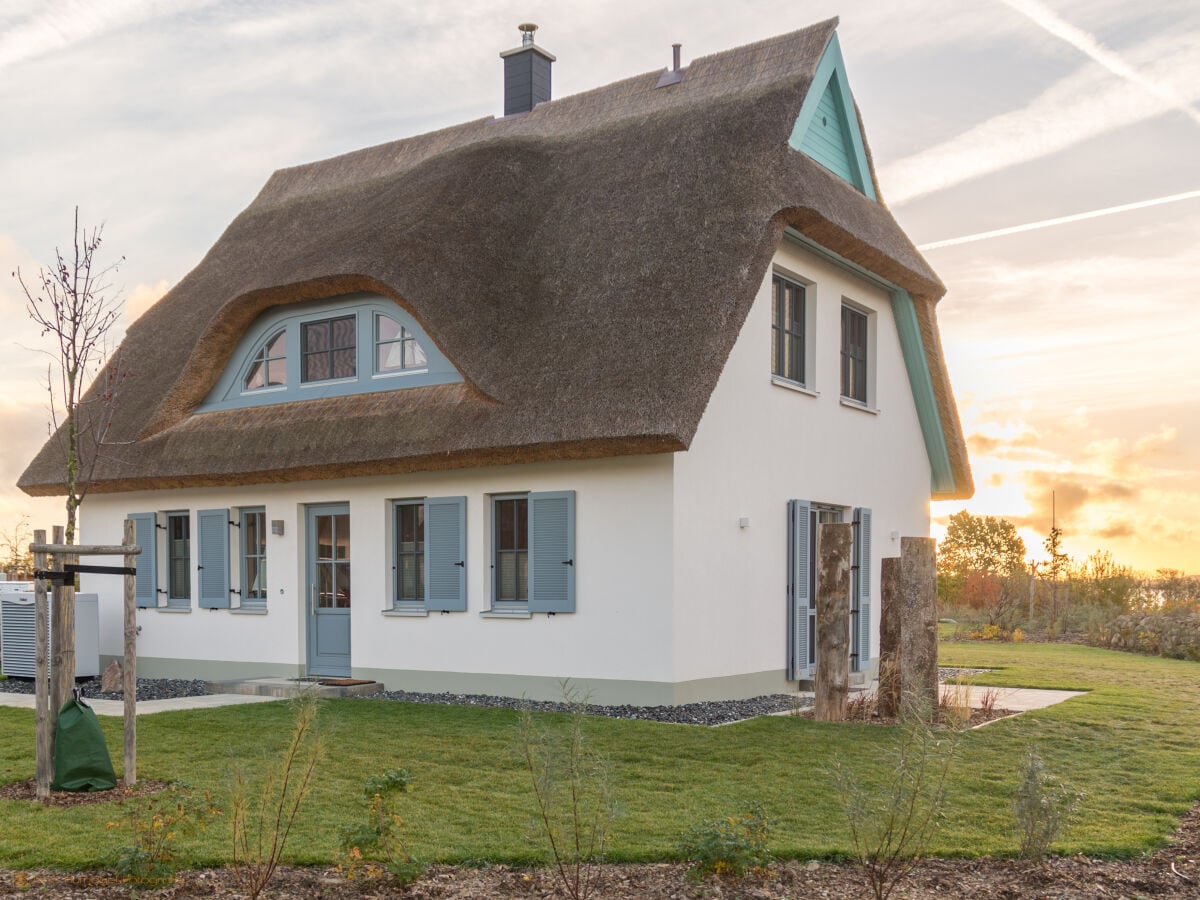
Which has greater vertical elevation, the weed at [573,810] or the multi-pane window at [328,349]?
the multi-pane window at [328,349]

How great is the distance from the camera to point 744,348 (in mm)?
12586

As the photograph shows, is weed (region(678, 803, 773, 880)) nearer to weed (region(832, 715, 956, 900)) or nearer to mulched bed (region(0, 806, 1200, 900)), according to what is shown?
mulched bed (region(0, 806, 1200, 900))

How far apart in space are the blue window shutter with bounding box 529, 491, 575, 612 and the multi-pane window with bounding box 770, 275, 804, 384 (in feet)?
10.2

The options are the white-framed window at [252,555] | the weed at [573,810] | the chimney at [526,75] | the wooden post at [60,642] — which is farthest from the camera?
the chimney at [526,75]

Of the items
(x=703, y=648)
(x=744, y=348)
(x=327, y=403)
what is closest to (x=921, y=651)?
(x=703, y=648)

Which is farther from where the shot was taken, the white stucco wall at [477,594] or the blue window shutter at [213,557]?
the blue window shutter at [213,557]

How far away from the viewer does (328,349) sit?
14.8m

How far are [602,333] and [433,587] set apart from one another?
11.6ft

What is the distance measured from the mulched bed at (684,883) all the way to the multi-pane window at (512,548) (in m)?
6.58

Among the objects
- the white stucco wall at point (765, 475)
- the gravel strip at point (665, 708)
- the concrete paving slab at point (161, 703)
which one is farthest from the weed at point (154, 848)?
the white stucco wall at point (765, 475)

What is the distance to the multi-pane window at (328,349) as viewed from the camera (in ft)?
47.9

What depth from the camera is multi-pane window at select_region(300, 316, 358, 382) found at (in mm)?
14594

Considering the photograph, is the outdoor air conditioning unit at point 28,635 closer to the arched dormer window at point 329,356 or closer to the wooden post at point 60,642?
the arched dormer window at point 329,356

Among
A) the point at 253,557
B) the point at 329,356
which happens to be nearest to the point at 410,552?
the point at 253,557
